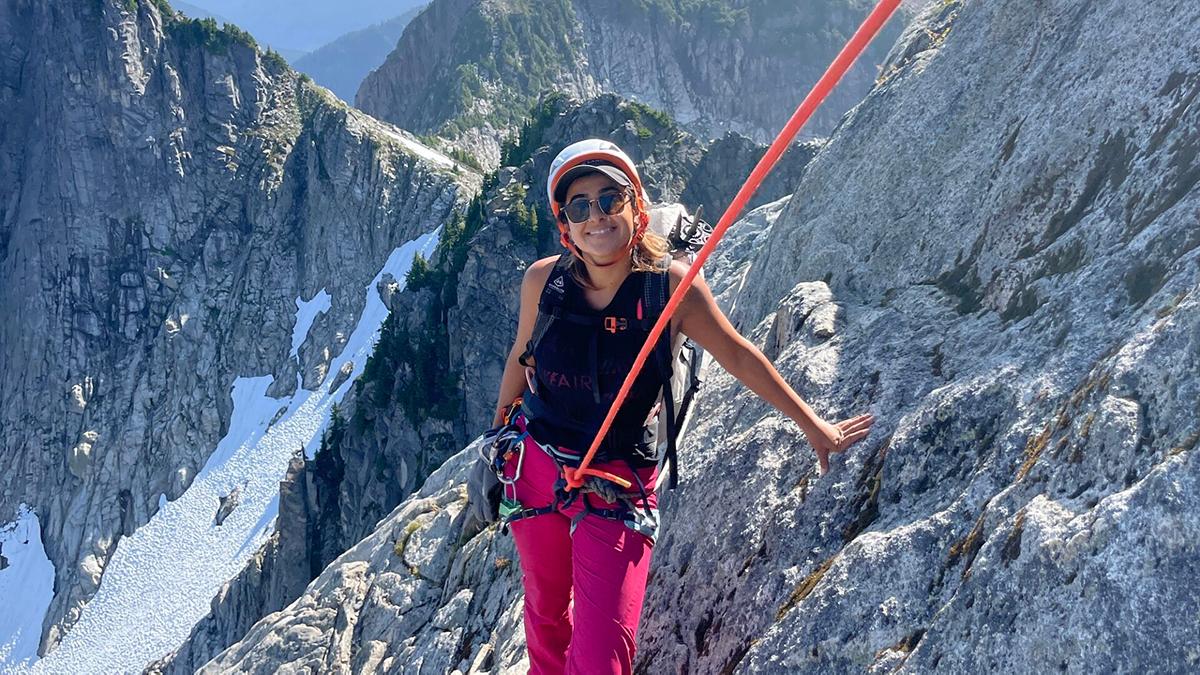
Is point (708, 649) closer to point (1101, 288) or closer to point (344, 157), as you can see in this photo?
point (1101, 288)

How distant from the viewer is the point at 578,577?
5305mm

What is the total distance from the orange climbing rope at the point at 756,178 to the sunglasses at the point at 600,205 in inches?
25.5

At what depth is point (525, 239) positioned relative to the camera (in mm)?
62812

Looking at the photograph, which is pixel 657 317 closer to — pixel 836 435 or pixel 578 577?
pixel 836 435

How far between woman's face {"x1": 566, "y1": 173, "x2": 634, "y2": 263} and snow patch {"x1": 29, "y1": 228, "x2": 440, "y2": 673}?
6913 centimetres

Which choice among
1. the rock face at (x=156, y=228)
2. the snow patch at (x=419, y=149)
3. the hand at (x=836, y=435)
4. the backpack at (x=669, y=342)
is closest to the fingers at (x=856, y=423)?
the hand at (x=836, y=435)

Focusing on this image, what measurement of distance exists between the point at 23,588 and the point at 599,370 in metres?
96.9

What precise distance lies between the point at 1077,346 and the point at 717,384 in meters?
4.87

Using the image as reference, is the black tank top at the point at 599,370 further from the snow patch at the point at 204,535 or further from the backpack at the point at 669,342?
the snow patch at the point at 204,535

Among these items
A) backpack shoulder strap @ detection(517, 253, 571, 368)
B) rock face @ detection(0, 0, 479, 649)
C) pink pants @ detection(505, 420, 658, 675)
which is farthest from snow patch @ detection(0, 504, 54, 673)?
backpack shoulder strap @ detection(517, 253, 571, 368)

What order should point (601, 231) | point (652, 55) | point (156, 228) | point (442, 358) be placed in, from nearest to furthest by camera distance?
point (601, 231) < point (442, 358) < point (156, 228) < point (652, 55)

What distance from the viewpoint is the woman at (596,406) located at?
5.23 m

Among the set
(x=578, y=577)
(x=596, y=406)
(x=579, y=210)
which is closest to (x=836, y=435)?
(x=596, y=406)

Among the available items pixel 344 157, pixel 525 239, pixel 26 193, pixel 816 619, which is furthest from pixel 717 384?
pixel 26 193
